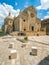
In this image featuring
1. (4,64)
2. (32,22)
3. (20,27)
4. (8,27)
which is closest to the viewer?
(4,64)

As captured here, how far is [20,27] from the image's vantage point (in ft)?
134

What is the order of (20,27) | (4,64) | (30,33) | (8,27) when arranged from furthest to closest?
(8,27), (20,27), (30,33), (4,64)

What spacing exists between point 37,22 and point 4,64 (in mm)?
39920

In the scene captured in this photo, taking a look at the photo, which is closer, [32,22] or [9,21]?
[32,22]

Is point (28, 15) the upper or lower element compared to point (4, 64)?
upper

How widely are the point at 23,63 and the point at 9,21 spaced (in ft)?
151

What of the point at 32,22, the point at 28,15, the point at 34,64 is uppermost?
the point at 28,15

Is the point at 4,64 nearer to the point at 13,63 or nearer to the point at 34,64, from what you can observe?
the point at 13,63

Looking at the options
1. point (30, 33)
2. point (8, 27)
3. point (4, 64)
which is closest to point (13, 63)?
point (4, 64)

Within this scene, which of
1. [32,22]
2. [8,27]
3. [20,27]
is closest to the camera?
[20,27]

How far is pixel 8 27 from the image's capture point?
4994cm

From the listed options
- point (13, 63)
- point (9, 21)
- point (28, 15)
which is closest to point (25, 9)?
point (28, 15)

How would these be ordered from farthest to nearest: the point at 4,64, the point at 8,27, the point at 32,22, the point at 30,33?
the point at 8,27 → the point at 32,22 → the point at 30,33 → the point at 4,64

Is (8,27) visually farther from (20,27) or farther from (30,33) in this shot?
(30,33)
